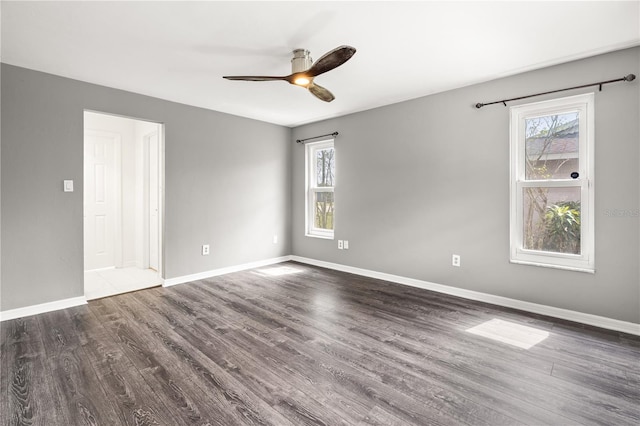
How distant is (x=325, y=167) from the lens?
205 inches

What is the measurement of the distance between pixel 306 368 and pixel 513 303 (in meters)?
2.38

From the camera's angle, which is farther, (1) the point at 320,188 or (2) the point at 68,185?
(1) the point at 320,188

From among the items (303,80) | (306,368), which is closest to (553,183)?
(303,80)

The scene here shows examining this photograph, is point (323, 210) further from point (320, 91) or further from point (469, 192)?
point (320, 91)

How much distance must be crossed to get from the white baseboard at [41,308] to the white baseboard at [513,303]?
131 inches

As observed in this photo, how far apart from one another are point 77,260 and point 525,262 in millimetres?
4728

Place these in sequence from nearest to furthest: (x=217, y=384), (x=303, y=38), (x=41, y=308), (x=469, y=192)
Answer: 1. (x=217, y=384)
2. (x=303, y=38)
3. (x=41, y=308)
4. (x=469, y=192)

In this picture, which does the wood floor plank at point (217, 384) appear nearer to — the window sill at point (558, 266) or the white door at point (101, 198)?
the window sill at point (558, 266)

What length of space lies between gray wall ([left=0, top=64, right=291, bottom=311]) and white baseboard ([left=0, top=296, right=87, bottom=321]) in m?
0.05

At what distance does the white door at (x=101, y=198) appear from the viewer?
4.75m

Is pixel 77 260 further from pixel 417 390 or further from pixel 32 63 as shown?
pixel 417 390

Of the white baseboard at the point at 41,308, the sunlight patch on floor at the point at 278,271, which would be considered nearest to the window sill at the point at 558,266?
the sunlight patch on floor at the point at 278,271

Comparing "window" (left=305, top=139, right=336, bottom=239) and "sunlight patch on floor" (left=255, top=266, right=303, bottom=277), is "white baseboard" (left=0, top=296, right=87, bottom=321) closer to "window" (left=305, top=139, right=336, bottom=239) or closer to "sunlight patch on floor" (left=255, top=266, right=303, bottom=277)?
"sunlight patch on floor" (left=255, top=266, right=303, bottom=277)

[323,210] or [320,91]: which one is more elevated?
[320,91]
